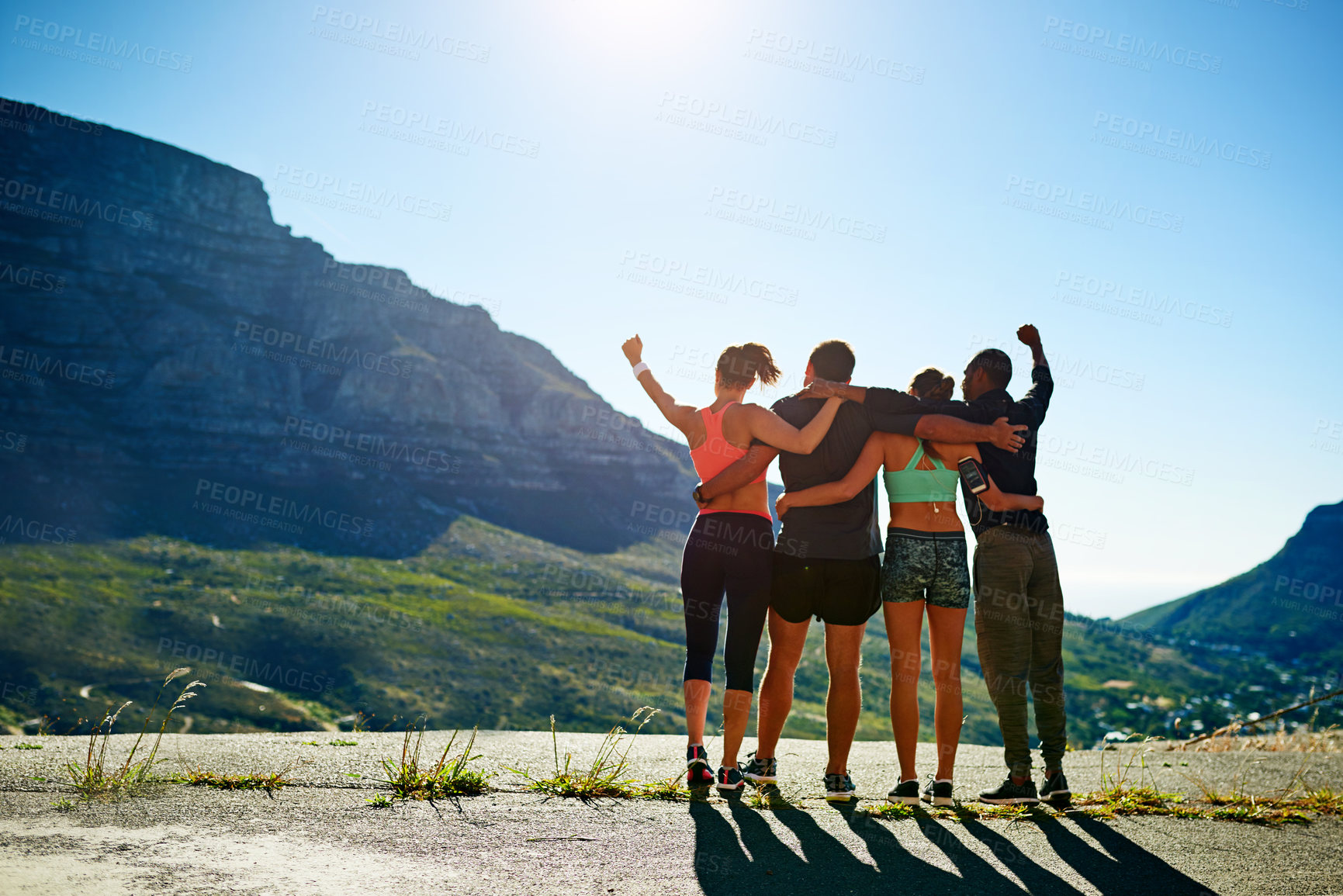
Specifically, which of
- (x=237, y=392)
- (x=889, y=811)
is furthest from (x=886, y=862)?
(x=237, y=392)

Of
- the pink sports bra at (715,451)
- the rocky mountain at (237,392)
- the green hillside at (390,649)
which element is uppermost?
the rocky mountain at (237,392)

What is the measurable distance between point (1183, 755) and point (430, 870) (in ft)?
22.4

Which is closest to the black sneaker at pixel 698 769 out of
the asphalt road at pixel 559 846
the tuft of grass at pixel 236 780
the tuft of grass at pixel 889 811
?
the asphalt road at pixel 559 846

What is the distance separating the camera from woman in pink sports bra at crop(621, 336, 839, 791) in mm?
4637

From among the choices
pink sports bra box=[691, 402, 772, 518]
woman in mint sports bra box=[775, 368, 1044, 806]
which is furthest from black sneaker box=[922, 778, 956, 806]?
pink sports bra box=[691, 402, 772, 518]

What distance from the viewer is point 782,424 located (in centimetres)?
481

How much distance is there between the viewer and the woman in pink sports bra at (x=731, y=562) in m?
4.64

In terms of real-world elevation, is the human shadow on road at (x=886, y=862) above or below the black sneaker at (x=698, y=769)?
below

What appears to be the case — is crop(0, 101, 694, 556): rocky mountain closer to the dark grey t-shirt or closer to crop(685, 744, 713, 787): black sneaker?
crop(685, 744, 713, 787): black sneaker

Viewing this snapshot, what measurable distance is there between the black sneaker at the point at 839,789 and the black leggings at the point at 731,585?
682 mm

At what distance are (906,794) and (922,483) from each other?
175 cm

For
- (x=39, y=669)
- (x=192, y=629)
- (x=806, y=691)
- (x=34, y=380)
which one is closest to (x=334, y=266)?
(x=34, y=380)

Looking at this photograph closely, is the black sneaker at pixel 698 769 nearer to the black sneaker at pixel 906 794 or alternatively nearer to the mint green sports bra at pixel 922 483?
the black sneaker at pixel 906 794

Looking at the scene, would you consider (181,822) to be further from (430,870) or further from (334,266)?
(334,266)
